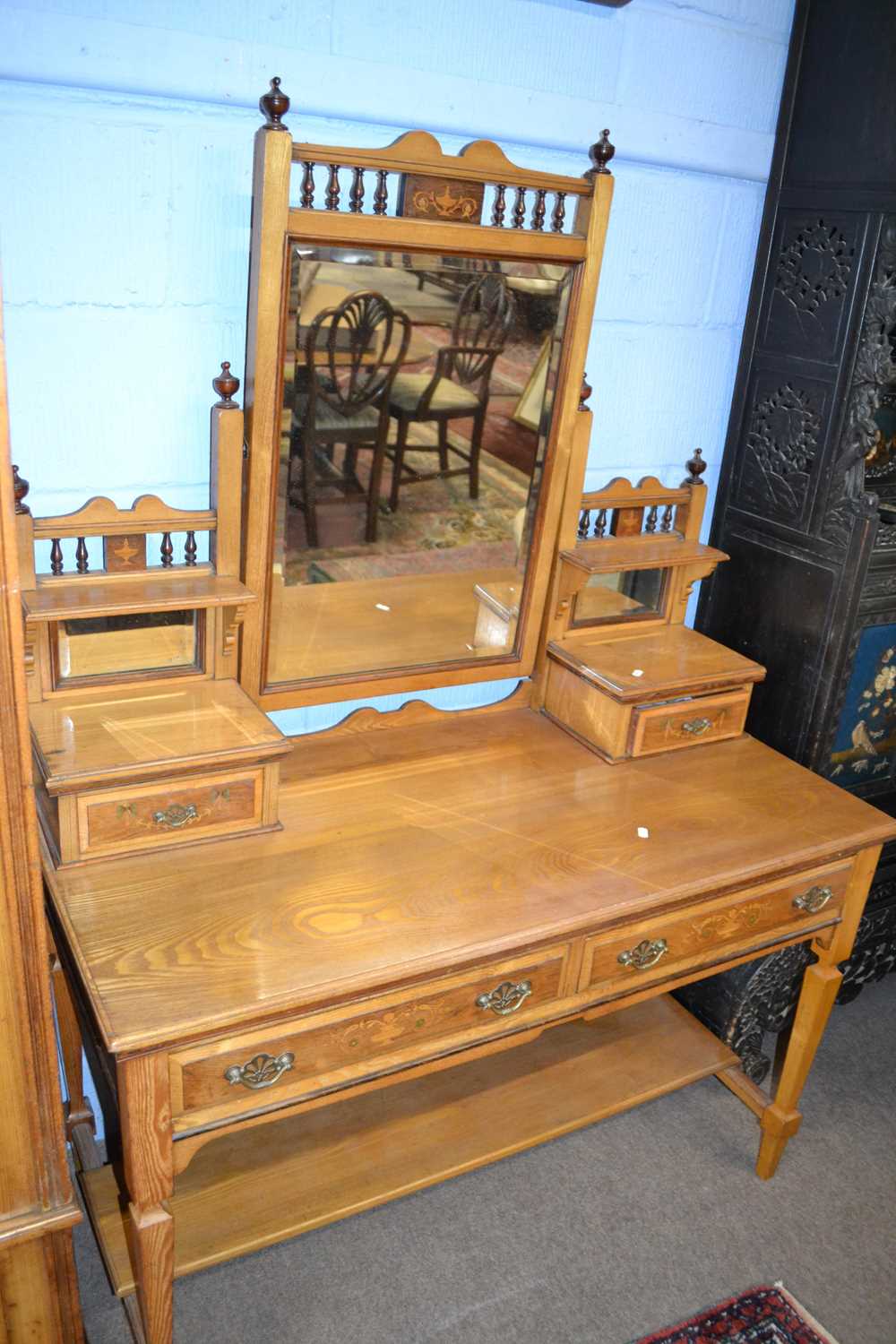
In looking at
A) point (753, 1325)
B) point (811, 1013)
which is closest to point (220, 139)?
point (811, 1013)

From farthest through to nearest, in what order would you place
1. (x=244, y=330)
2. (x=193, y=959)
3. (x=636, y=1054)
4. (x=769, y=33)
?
(x=636, y=1054), (x=769, y=33), (x=244, y=330), (x=193, y=959)

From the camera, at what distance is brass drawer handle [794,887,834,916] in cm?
192

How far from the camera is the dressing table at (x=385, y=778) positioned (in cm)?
149

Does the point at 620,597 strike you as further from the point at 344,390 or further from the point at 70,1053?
the point at 70,1053

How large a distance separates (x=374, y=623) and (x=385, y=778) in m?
0.28

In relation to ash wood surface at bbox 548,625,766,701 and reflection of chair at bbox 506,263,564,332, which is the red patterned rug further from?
reflection of chair at bbox 506,263,564,332

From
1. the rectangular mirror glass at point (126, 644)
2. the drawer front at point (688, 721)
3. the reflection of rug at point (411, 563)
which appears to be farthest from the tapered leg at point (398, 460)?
the drawer front at point (688, 721)

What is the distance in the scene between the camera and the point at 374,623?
6.39 feet

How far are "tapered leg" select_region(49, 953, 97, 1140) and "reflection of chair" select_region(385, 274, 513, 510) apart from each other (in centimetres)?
104

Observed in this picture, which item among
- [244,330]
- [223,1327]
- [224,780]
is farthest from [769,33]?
[223,1327]

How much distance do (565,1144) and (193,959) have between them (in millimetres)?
1197

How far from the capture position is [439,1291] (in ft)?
6.35

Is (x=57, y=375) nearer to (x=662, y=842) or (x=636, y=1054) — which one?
(x=662, y=842)

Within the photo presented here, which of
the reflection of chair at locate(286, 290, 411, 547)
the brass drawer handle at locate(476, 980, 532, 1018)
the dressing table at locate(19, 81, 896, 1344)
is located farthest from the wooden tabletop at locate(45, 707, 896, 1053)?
the reflection of chair at locate(286, 290, 411, 547)
